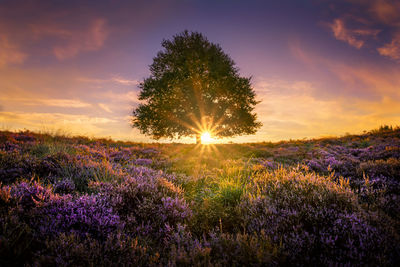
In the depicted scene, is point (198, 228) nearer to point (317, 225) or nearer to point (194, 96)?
point (317, 225)

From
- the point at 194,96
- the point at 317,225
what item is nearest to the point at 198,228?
the point at 317,225

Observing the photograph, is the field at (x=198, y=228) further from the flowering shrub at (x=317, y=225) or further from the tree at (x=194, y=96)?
the tree at (x=194, y=96)

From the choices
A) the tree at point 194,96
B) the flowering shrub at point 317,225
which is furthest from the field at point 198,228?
the tree at point 194,96

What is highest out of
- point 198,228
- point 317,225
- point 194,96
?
point 194,96

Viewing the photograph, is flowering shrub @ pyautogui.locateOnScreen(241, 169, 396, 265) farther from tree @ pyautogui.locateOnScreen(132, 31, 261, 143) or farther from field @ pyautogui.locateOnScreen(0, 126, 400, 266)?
tree @ pyautogui.locateOnScreen(132, 31, 261, 143)

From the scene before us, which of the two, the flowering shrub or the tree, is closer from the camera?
the flowering shrub

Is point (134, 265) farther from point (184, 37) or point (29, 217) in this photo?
point (184, 37)

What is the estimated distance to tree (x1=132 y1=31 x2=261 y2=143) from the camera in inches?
805

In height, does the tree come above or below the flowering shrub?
above

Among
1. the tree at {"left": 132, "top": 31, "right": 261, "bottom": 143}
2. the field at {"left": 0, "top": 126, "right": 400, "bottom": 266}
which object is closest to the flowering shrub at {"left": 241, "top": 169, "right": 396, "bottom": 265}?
the field at {"left": 0, "top": 126, "right": 400, "bottom": 266}

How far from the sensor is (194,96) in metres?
20.3

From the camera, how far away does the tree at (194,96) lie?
2045 cm

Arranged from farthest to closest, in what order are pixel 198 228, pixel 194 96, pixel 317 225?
pixel 194 96, pixel 198 228, pixel 317 225

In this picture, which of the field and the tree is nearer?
the field
